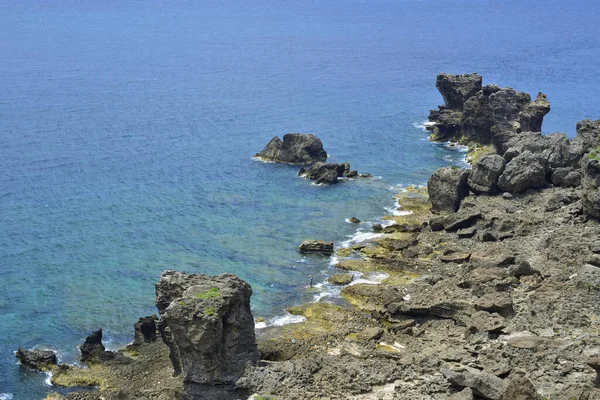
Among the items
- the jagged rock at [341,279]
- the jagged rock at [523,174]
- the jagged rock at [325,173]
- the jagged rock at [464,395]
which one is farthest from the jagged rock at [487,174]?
the jagged rock at [464,395]

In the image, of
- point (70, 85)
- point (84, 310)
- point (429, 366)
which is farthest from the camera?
point (70, 85)

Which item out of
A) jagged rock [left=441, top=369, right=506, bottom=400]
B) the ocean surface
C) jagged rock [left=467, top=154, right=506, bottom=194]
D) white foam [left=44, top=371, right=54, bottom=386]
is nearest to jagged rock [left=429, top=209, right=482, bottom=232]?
jagged rock [left=467, top=154, right=506, bottom=194]

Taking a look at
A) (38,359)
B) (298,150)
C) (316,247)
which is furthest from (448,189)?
(38,359)

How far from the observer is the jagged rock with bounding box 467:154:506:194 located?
87.6m

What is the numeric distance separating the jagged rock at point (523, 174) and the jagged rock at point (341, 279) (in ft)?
80.2

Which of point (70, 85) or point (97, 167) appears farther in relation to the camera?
point (70, 85)

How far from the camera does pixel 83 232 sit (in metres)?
87.2

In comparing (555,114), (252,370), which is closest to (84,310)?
(252,370)

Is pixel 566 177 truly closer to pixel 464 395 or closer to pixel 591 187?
pixel 591 187

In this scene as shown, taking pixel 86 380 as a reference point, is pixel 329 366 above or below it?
above

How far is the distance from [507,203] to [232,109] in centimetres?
8073

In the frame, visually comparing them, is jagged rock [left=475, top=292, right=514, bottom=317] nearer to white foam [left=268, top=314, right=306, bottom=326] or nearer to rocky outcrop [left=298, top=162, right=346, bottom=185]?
white foam [left=268, top=314, right=306, bottom=326]

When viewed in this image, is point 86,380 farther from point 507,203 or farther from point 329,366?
point 507,203

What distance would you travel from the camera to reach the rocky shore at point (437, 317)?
150 feet
